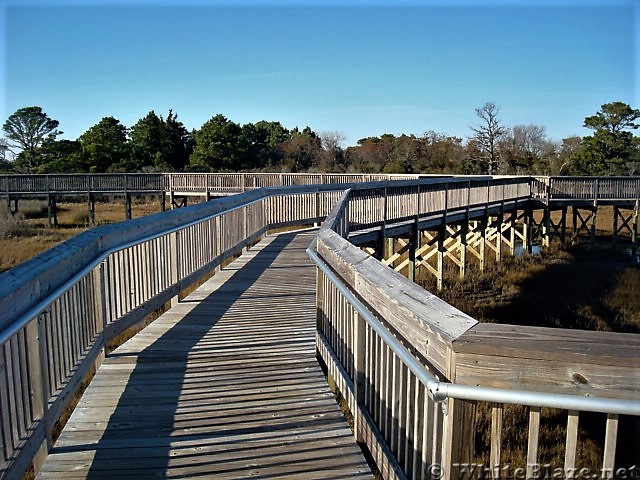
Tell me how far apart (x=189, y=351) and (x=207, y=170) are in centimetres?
5060

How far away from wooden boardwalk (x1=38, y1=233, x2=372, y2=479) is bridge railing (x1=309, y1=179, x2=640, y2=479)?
41cm

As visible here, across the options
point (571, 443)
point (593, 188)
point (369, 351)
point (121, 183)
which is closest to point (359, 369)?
point (369, 351)

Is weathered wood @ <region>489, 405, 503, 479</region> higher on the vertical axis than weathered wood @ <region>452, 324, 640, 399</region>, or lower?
lower

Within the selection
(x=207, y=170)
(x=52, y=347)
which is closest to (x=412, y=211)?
(x=52, y=347)

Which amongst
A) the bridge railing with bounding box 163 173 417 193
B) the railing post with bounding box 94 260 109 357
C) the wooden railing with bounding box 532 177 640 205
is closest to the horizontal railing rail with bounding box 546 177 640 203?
the wooden railing with bounding box 532 177 640 205

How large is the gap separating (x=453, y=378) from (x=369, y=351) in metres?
1.60

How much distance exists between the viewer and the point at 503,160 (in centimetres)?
5484

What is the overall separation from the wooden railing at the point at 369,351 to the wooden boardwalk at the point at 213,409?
0.81 ft

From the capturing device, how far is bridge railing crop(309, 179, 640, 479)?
1.98 m

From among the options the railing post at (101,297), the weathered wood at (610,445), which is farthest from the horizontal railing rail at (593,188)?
the weathered wood at (610,445)

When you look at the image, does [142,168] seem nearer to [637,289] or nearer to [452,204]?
[452,204]

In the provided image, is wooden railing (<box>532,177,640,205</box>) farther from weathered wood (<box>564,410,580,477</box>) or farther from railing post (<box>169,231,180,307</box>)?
weathered wood (<box>564,410,580,477</box>)

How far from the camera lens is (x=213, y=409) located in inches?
181

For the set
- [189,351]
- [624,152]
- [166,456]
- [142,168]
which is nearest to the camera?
[166,456]
